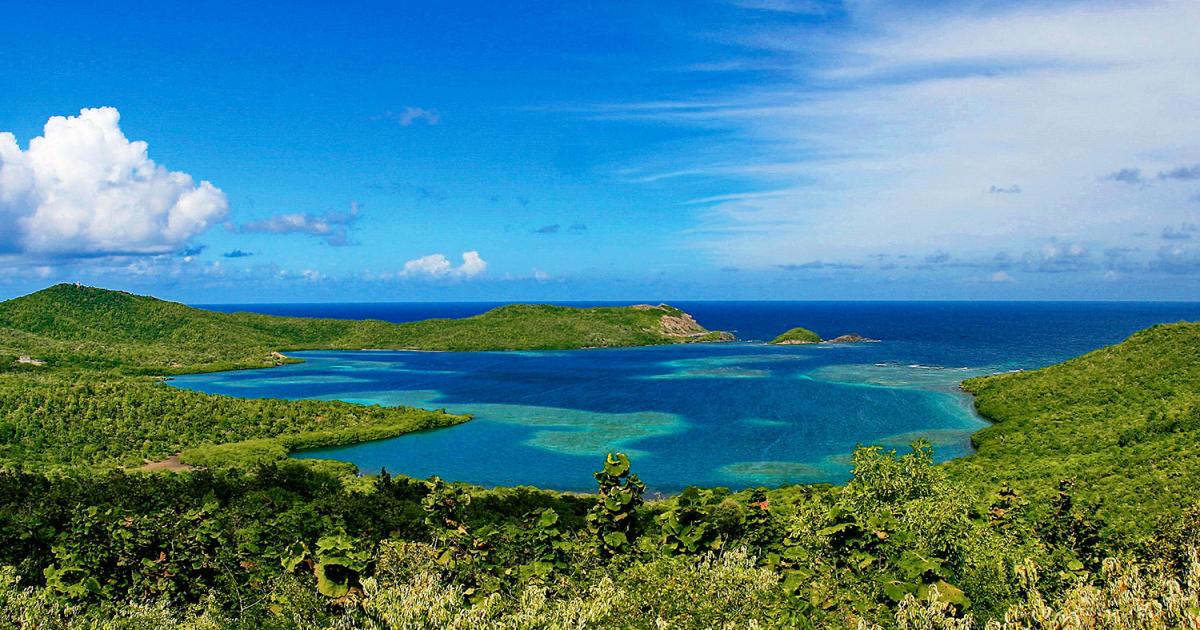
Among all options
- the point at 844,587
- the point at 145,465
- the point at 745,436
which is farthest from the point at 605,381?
the point at 844,587

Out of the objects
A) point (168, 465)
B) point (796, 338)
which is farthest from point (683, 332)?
point (168, 465)

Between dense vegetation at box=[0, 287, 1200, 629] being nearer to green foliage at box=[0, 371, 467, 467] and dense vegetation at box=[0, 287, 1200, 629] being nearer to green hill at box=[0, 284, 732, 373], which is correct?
green foliage at box=[0, 371, 467, 467]

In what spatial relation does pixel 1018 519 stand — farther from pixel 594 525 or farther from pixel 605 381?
pixel 605 381

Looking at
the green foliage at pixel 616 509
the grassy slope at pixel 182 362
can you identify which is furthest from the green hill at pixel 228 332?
the green foliage at pixel 616 509

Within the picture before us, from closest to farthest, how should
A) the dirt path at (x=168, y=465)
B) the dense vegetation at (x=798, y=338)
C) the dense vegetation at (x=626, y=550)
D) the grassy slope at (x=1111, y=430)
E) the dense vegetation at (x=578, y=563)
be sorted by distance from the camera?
1. the dense vegetation at (x=578, y=563)
2. the dense vegetation at (x=626, y=550)
3. the grassy slope at (x=1111, y=430)
4. the dirt path at (x=168, y=465)
5. the dense vegetation at (x=798, y=338)

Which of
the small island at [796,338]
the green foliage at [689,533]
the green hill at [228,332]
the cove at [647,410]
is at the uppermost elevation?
the green hill at [228,332]

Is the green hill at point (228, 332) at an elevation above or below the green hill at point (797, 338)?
above

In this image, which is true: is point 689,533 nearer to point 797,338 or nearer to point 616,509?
point 616,509

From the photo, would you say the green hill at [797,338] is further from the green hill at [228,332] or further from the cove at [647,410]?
the cove at [647,410]
